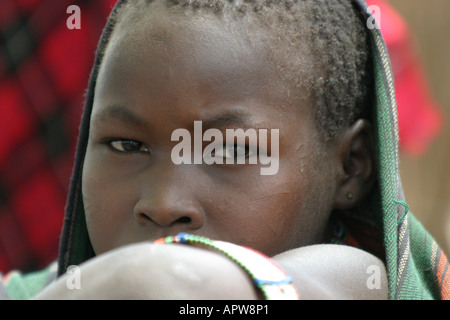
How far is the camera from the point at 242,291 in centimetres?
96

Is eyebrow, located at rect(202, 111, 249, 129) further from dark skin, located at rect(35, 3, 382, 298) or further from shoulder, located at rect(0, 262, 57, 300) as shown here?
shoulder, located at rect(0, 262, 57, 300)

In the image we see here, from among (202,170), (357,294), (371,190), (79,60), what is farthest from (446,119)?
(357,294)

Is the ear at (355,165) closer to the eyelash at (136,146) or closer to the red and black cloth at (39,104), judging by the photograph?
the eyelash at (136,146)

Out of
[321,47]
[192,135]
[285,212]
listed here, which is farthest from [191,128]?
[321,47]

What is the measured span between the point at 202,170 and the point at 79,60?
6.77 ft

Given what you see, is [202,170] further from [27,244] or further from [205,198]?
[27,244]

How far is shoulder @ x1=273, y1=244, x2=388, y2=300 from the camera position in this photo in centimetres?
110

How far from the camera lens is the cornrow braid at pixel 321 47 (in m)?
1.73

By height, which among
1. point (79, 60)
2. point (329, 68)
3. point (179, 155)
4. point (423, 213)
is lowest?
point (423, 213)

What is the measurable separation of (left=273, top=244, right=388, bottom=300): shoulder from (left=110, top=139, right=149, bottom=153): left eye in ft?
1.62

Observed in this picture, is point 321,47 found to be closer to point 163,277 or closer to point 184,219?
point 184,219

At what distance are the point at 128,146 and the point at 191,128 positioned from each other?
198mm

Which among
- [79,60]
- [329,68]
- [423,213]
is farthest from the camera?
[423,213]

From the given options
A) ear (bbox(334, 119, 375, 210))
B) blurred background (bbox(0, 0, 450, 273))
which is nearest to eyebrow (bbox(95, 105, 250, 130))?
ear (bbox(334, 119, 375, 210))
